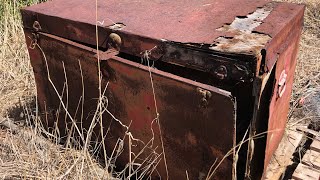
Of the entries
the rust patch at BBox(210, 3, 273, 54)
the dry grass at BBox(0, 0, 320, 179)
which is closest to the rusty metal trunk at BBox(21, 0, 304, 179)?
the rust patch at BBox(210, 3, 273, 54)

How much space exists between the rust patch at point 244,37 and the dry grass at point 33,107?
0.97 m

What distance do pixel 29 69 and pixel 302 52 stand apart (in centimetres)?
302

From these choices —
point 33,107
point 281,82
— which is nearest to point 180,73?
point 281,82

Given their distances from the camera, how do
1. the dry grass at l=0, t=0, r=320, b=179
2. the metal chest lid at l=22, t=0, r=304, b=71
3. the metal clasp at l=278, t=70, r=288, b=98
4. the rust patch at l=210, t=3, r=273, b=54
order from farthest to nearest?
the dry grass at l=0, t=0, r=320, b=179
the metal clasp at l=278, t=70, r=288, b=98
the metal chest lid at l=22, t=0, r=304, b=71
the rust patch at l=210, t=3, r=273, b=54

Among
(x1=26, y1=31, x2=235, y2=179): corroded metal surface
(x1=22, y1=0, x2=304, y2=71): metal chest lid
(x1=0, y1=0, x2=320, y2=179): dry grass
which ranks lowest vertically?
(x1=0, y1=0, x2=320, y2=179): dry grass

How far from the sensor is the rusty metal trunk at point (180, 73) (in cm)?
165

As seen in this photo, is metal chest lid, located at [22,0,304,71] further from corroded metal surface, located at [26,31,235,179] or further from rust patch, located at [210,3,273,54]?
corroded metal surface, located at [26,31,235,179]

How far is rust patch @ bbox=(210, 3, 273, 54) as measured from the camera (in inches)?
61.7

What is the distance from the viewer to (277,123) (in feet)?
7.07

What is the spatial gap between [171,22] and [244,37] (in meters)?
0.45

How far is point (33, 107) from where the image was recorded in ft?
10.4

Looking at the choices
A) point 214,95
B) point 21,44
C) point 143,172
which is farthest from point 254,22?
point 21,44

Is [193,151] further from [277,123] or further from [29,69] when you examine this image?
[29,69]

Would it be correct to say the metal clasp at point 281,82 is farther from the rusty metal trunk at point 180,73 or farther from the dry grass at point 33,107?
the dry grass at point 33,107
